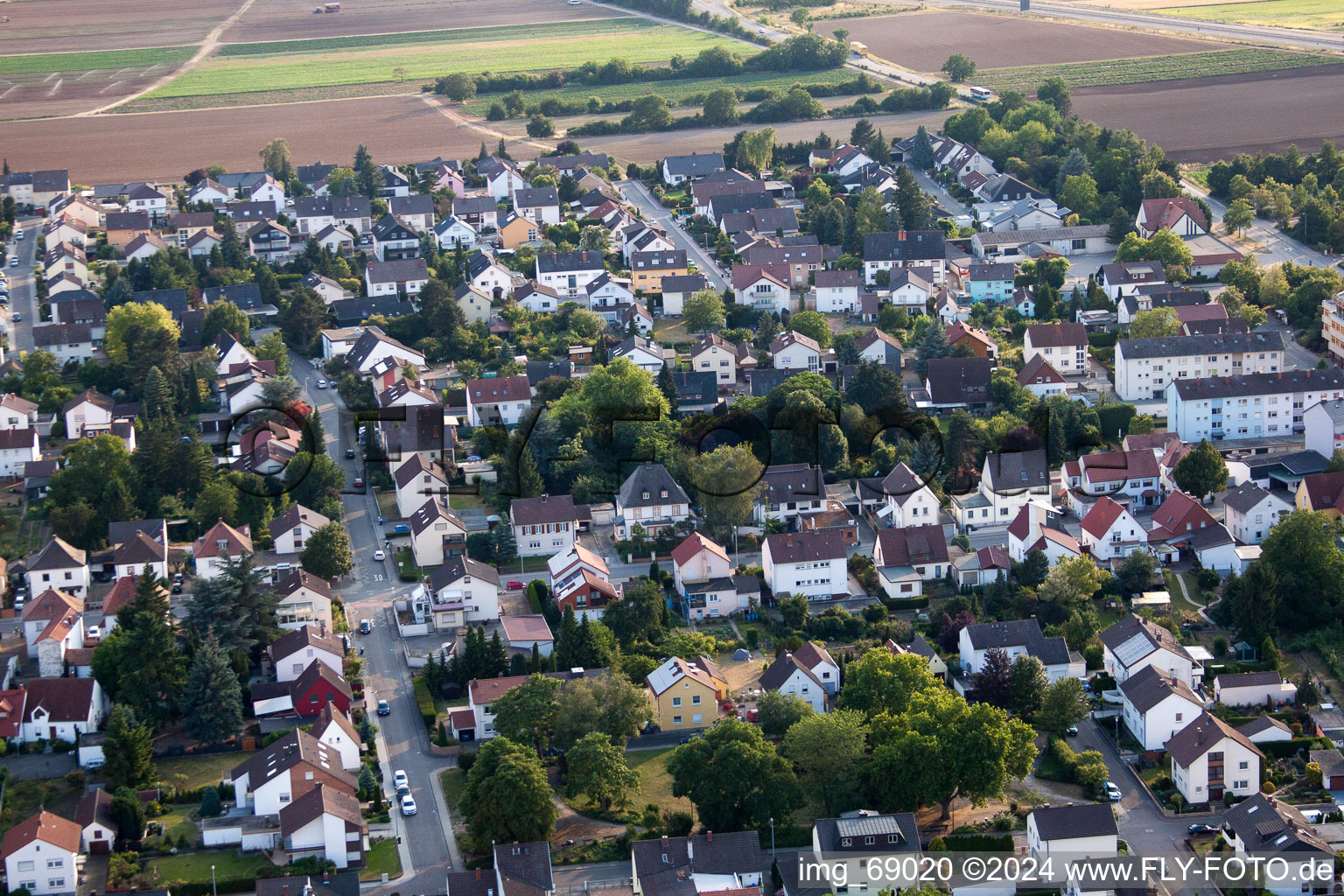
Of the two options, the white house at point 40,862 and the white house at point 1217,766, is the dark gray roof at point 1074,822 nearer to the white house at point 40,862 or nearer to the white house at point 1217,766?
the white house at point 1217,766

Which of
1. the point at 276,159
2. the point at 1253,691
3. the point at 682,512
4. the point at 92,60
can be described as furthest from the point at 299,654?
the point at 92,60

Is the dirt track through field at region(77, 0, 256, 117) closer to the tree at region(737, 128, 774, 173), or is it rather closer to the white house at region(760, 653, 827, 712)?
the tree at region(737, 128, 774, 173)

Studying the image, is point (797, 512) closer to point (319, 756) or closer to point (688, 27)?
point (319, 756)

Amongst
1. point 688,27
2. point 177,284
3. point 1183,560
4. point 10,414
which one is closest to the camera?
point 1183,560

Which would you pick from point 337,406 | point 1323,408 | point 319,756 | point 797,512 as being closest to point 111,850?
point 319,756

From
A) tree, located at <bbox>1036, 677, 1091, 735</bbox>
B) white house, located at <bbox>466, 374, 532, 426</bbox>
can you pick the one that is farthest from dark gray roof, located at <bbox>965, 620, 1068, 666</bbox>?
white house, located at <bbox>466, 374, 532, 426</bbox>
